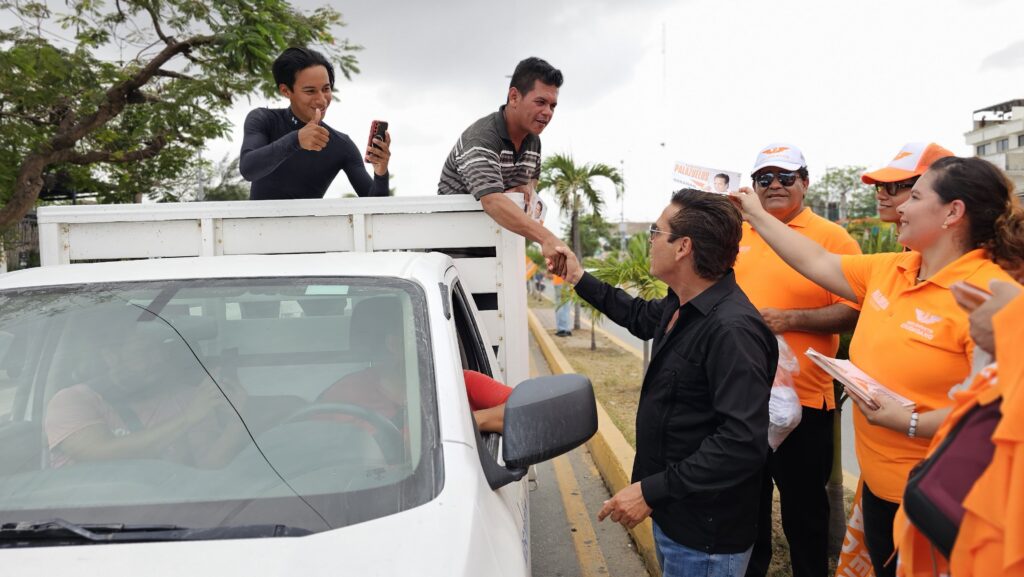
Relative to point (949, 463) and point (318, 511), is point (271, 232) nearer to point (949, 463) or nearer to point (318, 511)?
point (318, 511)

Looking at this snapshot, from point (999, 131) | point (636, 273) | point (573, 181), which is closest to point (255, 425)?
point (636, 273)

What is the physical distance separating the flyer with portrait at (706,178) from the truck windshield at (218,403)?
1.34 metres

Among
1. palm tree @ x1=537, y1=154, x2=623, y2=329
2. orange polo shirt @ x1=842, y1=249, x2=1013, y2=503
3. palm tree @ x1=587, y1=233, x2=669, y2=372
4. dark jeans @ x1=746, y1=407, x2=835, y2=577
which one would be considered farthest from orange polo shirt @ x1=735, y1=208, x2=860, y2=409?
palm tree @ x1=537, y1=154, x2=623, y2=329

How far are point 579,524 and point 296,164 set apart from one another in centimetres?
303

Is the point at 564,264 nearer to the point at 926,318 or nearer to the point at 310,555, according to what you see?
the point at 926,318

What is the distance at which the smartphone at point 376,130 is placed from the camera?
3680 millimetres

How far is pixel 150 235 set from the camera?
3.26 m

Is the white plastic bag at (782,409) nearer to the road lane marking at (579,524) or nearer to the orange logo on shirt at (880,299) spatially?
the orange logo on shirt at (880,299)

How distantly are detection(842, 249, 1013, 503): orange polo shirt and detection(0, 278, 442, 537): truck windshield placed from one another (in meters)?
1.49

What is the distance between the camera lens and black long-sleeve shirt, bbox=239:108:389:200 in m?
3.84

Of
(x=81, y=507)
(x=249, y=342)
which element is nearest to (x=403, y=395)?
(x=249, y=342)

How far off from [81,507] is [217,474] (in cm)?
28

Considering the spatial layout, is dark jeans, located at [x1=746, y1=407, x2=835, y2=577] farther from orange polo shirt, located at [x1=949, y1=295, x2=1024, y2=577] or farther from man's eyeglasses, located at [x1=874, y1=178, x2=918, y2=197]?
orange polo shirt, located at [x1=949, y1=295, x2=1024, y2=577]

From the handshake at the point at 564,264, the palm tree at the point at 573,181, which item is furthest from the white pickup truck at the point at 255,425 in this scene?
the palm tree at the point at 573,181
